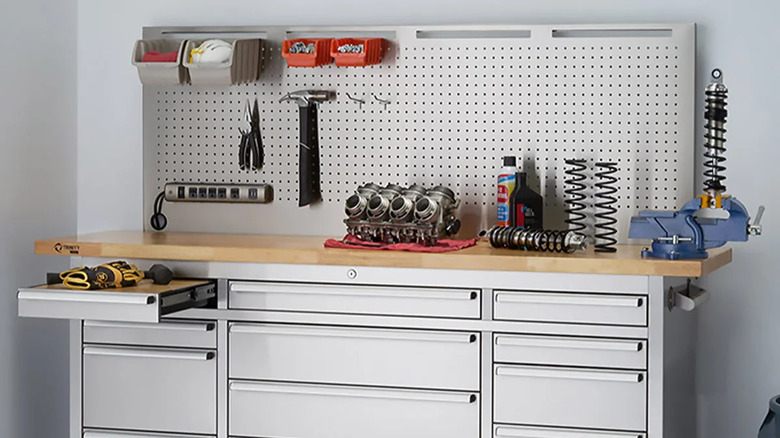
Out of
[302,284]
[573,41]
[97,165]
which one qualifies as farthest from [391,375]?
[97,165]

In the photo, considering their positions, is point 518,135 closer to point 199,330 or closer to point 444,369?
point 444,369

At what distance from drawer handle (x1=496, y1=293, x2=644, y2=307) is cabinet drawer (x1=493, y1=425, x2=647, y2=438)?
35 cm

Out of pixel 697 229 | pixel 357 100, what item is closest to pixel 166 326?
pixel 357 100

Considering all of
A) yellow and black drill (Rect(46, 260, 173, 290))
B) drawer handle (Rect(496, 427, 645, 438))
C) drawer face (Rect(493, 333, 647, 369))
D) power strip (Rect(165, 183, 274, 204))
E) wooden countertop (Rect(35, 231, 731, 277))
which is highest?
power strip (Rect(165, 183, 274, 204))

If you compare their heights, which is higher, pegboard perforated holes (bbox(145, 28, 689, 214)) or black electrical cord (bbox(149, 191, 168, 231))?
pegboard perforated holes (bbox(145, 28, 689, 214))

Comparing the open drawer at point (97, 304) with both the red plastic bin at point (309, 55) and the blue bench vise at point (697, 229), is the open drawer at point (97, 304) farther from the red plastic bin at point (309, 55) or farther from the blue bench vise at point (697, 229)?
the blue bench vise at point (697, 229)

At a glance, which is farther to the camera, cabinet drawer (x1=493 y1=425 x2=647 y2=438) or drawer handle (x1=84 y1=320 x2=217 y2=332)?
drawer handle (x1=84 y1=320 x2=217 y2=332)

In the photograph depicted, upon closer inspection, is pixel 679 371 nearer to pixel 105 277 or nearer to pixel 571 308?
pixel 571 308

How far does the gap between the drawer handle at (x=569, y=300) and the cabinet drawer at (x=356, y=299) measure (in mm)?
99

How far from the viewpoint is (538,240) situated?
2.56 m

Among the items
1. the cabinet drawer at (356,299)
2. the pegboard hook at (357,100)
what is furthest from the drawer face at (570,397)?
the pegboard hook at (357,100)

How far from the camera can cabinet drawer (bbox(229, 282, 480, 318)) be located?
250cm

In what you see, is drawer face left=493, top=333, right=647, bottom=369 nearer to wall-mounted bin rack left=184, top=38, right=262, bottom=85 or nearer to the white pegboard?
the white pegboard

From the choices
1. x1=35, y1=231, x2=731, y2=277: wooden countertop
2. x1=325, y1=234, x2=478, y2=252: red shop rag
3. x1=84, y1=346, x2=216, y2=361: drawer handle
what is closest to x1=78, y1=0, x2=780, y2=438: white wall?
x1=35, y1=231, x2=731, y2=277: wooden countertop
